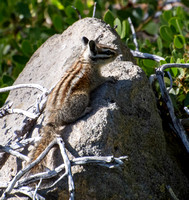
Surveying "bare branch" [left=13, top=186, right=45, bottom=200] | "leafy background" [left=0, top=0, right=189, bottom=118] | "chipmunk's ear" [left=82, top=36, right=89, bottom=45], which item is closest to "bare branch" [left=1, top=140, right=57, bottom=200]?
"bare branch" [left=13, top=186, right=45, bottom=200]

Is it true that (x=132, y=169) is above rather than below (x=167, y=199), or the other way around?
above

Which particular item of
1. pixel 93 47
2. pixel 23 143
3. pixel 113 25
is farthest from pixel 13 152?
pixel 113 25

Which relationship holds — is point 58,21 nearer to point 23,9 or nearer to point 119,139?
point 23,9

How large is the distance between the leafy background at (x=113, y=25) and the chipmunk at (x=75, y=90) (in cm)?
109

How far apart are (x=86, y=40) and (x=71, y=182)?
6.93 feet

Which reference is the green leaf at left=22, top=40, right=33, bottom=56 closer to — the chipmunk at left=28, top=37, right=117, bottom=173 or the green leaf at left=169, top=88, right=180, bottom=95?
the chipmunk at left=28, top=37, right=117, bottom=173

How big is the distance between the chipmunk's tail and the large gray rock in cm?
13

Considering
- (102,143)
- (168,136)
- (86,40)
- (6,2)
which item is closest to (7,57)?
(6,2)

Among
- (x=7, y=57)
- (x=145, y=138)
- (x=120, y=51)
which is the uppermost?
(x=7, y=57)

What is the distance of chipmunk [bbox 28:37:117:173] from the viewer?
416 centimetres

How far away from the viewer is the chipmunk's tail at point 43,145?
3.84 metres

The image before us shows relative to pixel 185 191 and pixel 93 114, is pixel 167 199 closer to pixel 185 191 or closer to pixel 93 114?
pixel 185 191

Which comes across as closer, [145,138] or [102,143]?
[102,143]

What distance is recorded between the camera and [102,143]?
386 centimetres
